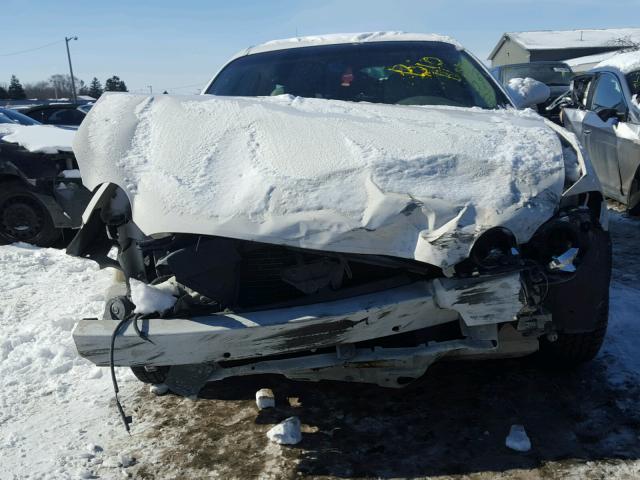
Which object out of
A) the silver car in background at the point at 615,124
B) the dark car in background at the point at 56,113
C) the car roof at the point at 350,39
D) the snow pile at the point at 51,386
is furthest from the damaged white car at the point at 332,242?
the dark car in background at the point at 56,113

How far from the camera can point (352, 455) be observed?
2.61 m

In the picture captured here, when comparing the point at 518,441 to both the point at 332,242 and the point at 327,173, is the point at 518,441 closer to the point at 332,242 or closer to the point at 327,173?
the point at 332,242

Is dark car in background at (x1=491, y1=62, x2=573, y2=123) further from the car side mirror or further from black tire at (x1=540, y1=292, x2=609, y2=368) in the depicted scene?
black tire at (x1=540, y1=292, x2=609, y2=368)

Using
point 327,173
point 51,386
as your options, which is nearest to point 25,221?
point 51,386

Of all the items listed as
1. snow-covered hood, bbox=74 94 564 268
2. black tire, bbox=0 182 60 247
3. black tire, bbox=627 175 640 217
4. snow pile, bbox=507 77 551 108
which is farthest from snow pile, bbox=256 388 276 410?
black tire, bbox=627 175 640 217

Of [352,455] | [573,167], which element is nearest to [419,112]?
[573,167]

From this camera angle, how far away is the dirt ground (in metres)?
2.49

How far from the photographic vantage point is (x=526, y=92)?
4.19m

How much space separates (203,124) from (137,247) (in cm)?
70

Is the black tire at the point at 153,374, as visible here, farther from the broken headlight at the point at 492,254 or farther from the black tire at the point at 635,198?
the black tire at the point at 635,198

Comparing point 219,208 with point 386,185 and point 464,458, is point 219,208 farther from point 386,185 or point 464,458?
point 464,458

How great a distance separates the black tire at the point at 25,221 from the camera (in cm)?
629

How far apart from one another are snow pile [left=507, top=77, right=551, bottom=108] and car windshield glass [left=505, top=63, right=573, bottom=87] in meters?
10.5

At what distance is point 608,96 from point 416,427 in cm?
529
